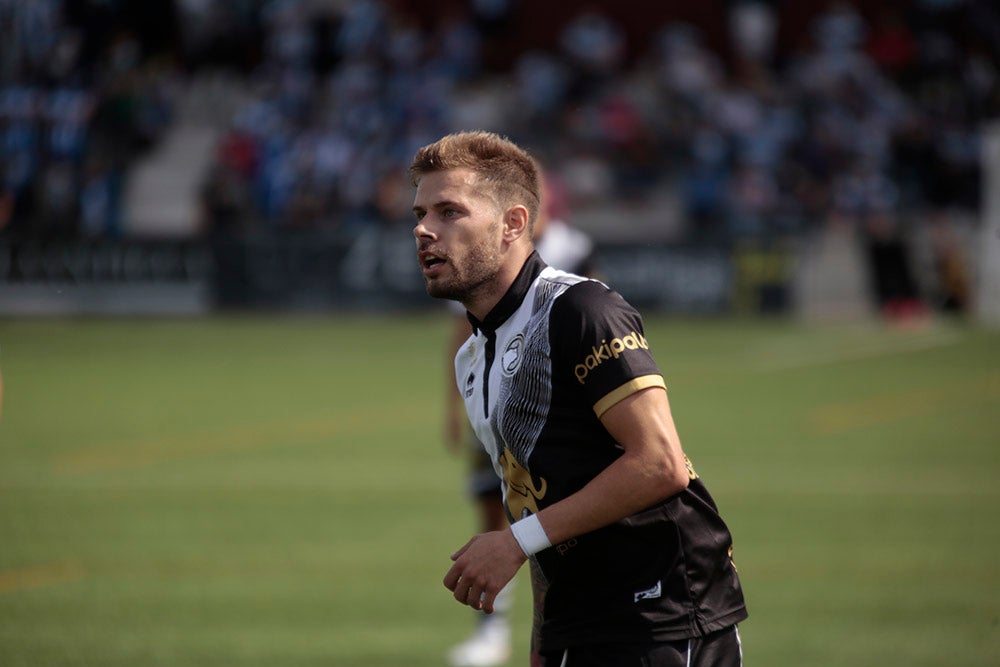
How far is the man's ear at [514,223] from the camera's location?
412cm

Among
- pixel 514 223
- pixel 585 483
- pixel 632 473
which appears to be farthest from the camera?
pixel 514 223

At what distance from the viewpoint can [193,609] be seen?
854cm

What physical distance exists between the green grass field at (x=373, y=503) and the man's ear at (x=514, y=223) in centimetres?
385

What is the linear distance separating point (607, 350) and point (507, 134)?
22.5m

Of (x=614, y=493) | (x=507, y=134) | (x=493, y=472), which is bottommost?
(x=614, y=493)

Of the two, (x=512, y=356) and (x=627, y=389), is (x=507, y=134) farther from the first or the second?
(x=627, y=389)

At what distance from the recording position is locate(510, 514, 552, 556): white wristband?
376cm

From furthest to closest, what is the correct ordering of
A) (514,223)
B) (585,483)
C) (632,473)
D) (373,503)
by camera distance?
(373,503) < (514,223) < (585,483) < (632,473)

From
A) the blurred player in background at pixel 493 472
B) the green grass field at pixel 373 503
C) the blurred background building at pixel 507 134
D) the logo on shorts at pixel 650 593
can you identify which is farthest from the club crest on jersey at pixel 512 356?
the blurred background building at pixel 507 134

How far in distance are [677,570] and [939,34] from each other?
1250 inches

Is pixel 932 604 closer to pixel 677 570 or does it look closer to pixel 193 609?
pixel 193 609

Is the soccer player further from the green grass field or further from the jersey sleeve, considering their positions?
the green grass field

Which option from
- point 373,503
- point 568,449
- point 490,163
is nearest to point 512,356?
point 568,449

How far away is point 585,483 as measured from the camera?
389cm
